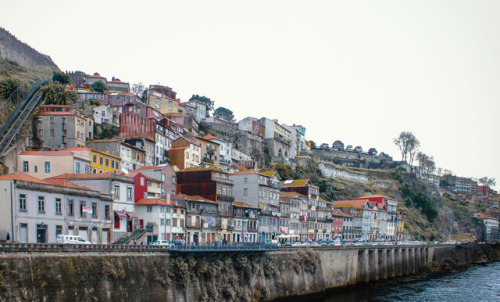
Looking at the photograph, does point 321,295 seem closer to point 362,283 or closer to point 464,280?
point 362,283

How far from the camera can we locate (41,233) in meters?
43.8

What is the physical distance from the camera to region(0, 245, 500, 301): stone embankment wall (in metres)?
34.1

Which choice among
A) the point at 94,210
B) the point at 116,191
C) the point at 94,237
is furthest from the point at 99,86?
the point at 94,237

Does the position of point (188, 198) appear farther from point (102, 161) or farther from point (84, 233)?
point (84, 233)

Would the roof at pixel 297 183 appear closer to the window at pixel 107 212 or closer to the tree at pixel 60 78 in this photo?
the tree at pixel 60 78

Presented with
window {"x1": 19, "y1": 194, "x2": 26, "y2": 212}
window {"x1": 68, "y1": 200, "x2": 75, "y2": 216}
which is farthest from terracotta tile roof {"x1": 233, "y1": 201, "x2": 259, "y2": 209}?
window {"x1": 19, "y1": 194, "x2": 26, "y2": 212}

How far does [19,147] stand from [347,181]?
366ft

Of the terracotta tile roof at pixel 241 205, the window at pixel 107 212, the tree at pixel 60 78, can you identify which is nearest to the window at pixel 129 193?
the window at pixel 107 212

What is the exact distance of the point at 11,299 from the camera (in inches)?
1243

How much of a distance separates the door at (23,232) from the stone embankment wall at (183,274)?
696 cm

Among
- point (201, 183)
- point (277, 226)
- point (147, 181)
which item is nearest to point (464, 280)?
point (277, 226)

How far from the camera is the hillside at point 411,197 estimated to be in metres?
141

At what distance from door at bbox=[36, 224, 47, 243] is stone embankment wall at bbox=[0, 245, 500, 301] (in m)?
7.28

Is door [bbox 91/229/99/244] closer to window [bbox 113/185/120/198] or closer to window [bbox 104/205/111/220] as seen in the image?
window [bbox 104/205/111/220]
